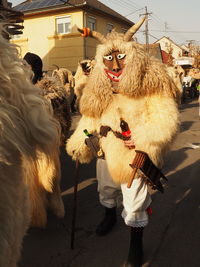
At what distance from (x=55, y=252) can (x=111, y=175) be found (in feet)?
2.91

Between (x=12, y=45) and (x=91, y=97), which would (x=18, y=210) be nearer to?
(x=12, y=45)

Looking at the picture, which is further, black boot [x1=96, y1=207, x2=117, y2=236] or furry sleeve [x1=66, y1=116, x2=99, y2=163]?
black boot [x1=96, y1=207, x2=117, y2=236]

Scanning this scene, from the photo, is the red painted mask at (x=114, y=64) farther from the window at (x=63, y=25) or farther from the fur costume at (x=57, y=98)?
the window at (x=63, y=25)

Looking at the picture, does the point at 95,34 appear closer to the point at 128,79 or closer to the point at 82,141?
the point at 128,79

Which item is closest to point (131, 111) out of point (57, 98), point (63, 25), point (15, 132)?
point (57, 98)

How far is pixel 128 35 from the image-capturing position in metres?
2.77

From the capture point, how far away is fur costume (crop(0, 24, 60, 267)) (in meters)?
1.05

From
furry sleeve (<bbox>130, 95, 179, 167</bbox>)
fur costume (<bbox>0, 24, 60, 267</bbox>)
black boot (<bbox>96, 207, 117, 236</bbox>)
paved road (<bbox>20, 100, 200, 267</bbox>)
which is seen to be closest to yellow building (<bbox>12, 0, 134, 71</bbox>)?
paved road (<bbox>20, 100, 200, 267</bbox>)

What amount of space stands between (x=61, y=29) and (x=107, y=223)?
1793 cm

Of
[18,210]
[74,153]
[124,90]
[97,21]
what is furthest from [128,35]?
[97,21]

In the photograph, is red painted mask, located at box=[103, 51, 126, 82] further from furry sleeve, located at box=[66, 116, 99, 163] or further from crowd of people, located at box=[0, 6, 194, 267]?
furry sleeve, located at box=[66, 116, 99, 163]

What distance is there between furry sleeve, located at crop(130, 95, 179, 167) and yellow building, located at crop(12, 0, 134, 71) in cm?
1675

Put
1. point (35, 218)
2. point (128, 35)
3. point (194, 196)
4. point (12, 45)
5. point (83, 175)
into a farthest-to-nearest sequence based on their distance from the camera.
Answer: point (83, 175)
point (194, 196)
point (35, 218)
point (128, 35)
point (12, 45)

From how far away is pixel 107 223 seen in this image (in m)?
3.18
